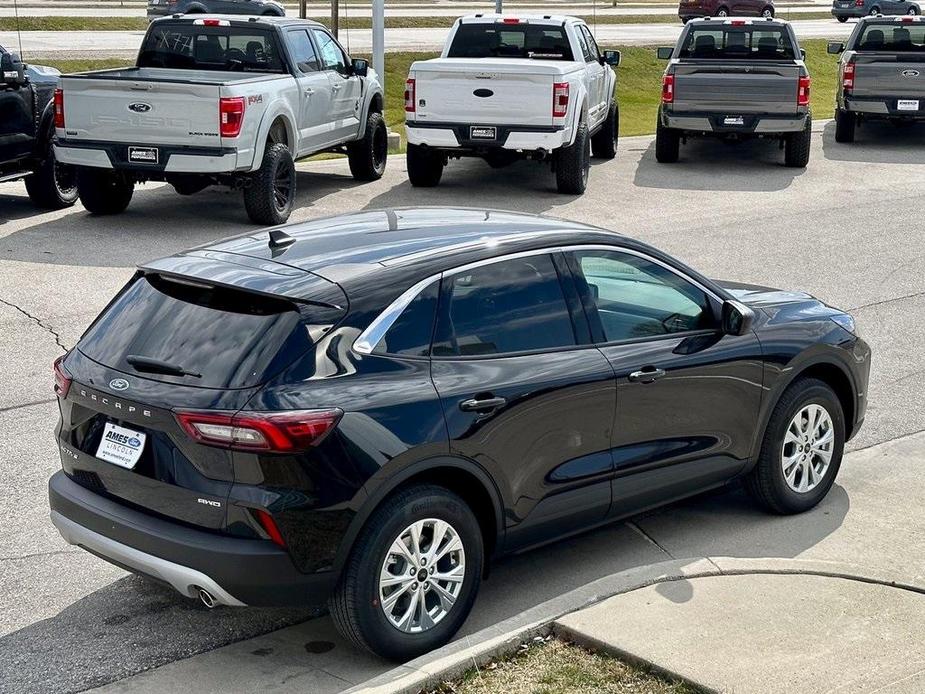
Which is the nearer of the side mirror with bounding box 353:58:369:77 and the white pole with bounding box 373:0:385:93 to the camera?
the side mirror with bounding box 353:58:369:77

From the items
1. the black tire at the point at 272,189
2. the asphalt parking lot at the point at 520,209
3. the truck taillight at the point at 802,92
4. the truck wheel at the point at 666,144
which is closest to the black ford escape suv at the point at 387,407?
the asphalt parking lot at the point at 520,209

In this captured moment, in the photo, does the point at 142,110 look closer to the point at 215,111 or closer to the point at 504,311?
the point at 215,111

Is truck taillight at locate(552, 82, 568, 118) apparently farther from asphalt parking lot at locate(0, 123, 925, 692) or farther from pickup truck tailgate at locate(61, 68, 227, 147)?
pickup truck tailgate at locate(61, 68, 227, 147)

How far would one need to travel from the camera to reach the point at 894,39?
72.9 ft

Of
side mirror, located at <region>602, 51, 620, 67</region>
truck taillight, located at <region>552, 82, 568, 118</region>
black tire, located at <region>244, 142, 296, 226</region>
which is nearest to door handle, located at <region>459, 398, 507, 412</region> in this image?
black tire, located at <region>244, 142, 296, 226</region>

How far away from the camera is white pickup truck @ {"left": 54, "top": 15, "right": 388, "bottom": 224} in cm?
1352

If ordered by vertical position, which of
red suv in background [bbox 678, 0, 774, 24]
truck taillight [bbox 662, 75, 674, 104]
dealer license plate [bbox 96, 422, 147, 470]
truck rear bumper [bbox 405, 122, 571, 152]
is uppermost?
dealer license plate [bbox 96, 422, 147, 470]

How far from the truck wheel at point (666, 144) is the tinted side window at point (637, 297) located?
13.6 metres

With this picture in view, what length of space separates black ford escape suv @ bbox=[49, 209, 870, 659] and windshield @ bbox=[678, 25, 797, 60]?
1458cm

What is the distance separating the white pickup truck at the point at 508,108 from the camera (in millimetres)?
15711

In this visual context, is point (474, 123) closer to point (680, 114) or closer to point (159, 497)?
point (680, 114)

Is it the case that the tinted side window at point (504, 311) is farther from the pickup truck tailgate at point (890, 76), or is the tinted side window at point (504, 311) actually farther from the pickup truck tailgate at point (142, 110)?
the pickup truck tailgate at point (890, 76)

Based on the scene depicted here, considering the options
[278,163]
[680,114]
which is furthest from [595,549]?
[680,114]

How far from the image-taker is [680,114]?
1895 centimetres
